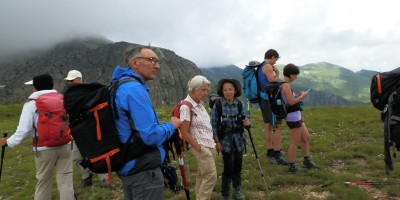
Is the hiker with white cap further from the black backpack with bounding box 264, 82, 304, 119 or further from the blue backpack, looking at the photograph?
the blue backpack

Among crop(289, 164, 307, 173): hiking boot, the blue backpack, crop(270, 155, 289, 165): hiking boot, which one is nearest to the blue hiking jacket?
crop(289, 164, 307, 173): hiking boot

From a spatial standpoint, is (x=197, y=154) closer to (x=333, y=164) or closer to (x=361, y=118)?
(x=333, y=164)

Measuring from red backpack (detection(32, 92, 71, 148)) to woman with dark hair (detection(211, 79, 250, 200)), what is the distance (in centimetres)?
378

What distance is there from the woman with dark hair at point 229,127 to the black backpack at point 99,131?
14.9 ft

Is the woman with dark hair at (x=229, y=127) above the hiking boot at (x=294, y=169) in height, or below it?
above

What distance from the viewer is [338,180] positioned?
37.2ft

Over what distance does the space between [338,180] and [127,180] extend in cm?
797

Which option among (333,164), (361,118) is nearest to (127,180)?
(333,164)

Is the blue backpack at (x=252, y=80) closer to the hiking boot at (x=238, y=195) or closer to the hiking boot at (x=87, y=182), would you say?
the hiking boot at (x=238, y=195)

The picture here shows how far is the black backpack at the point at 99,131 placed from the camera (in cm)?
527

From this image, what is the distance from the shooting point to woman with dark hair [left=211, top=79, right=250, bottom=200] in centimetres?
966

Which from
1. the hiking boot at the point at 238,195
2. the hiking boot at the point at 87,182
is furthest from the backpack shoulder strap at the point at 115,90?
the hiking boot at the point at 87,182

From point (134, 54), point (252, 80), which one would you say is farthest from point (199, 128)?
point (252, 80)

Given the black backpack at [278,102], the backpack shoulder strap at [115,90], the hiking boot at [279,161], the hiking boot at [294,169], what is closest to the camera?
the backpack shoulder strap at [115,90]
